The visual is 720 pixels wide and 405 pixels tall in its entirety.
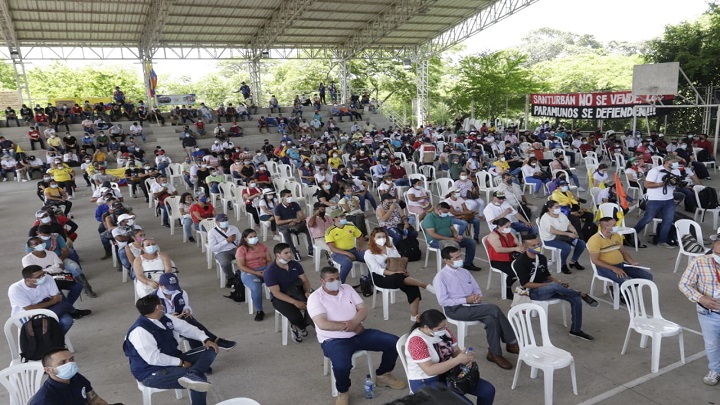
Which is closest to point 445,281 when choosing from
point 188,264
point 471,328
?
point 471,328

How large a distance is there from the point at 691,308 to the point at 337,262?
4051mm

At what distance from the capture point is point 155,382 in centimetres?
359

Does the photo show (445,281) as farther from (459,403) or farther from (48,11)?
(48,11)

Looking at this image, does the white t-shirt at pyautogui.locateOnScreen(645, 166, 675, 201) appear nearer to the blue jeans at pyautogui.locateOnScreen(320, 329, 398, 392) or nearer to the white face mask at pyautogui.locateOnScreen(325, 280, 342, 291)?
the blue jeans at pyautogui.locateOnScreen(320, 329, 398, 392)

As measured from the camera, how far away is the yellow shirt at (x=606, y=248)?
537 centimetres

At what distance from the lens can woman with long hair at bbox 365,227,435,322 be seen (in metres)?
5.28

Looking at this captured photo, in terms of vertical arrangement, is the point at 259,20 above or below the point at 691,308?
above

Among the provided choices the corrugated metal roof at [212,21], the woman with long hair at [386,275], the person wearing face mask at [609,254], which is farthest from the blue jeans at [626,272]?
the corrugated metal roof at [212,21]

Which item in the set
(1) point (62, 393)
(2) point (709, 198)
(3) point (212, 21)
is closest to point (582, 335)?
(1) point (62, 393)

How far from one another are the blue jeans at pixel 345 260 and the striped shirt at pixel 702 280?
3425mm

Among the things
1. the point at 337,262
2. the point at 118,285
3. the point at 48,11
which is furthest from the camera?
the point at 48,11

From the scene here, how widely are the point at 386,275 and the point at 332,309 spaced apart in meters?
1.29

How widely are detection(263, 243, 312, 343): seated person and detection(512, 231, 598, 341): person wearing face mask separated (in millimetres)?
2177

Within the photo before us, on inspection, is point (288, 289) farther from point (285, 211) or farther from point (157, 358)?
point (285, 211)
